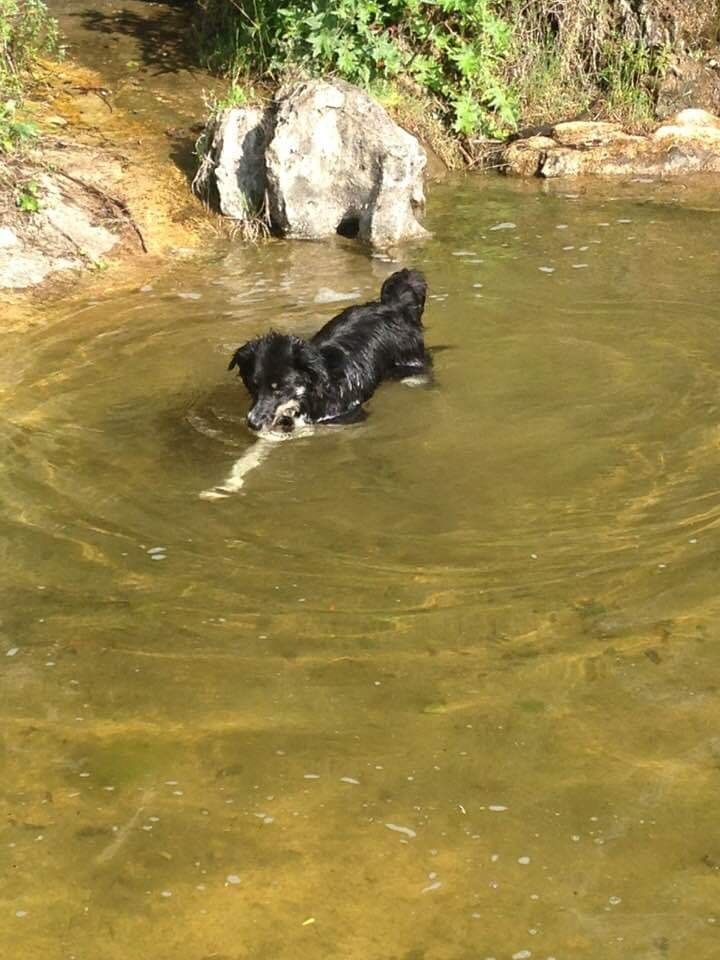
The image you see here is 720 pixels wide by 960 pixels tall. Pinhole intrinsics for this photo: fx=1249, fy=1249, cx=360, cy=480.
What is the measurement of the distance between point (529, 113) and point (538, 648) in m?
10.2

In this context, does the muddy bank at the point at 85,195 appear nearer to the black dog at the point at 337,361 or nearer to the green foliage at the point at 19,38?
the green foliage at the point at 19,38

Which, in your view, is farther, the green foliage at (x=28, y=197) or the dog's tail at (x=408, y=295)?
the green foliage at (x=28, y=197)

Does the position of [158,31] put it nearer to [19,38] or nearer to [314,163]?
[19,38]

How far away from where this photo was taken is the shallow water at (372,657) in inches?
140

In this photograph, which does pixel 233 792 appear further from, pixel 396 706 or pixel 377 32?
pixel 377 32

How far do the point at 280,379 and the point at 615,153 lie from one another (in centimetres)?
730

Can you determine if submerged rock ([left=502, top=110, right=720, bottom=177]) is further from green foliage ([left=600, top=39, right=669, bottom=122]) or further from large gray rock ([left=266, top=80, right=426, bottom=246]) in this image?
large gray rock ([left=266, top=80, right=426, bottom=246])

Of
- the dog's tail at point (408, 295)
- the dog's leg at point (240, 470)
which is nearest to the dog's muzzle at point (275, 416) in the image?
the dog's leg at point (240, 470)

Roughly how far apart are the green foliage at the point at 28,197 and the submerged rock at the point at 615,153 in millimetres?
5078

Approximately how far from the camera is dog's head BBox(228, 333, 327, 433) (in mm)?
7070

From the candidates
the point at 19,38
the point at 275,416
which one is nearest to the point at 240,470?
the point at 275,416

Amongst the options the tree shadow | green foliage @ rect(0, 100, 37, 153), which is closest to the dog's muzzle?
green foliage @ rect(0, 100, 37, 153)

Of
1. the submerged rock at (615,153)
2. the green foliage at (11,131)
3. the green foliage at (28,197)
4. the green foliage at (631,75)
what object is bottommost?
the green foliage at (28,197)

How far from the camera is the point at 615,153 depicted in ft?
42.8
